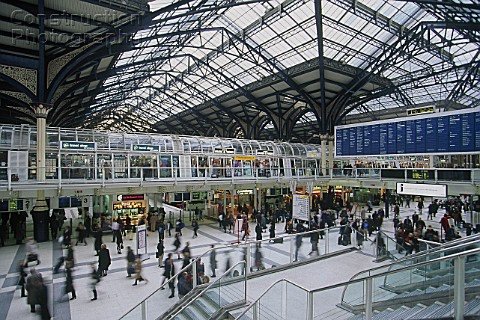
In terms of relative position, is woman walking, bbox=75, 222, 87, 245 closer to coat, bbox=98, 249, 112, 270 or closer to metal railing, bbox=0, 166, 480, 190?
metal railing, bbox=0, 166, 480, 190

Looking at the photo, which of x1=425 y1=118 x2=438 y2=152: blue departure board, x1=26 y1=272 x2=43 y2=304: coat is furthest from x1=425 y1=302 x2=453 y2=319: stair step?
x1=425 y1=118 x2=438 y2=152: blue departure board

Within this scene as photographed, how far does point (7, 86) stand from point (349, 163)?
99.8 feet

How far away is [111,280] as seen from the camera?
39.2 ft

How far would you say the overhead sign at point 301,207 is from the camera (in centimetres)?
1271

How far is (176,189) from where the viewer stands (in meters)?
20.8

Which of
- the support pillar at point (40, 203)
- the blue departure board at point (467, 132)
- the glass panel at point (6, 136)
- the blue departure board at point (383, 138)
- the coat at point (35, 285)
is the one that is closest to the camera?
the coat at point (35, 285)

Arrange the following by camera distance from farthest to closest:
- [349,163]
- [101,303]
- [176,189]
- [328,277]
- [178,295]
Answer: [349,163] < [176,189] < [328,277] < [101,303] < [178,295]

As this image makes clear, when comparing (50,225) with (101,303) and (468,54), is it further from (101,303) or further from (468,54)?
(468,54)

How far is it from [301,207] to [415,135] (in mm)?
12221

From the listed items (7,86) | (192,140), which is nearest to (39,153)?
(7,86)

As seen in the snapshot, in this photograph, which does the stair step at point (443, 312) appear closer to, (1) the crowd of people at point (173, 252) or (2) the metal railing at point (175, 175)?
(1) the crowd of people at point (173, 252)

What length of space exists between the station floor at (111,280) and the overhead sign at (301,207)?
127 centimetres

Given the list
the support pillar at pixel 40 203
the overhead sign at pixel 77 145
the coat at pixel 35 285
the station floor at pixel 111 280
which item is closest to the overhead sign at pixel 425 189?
the station floor at pixel 111 280

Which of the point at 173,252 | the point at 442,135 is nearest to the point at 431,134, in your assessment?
the point at 442,135
